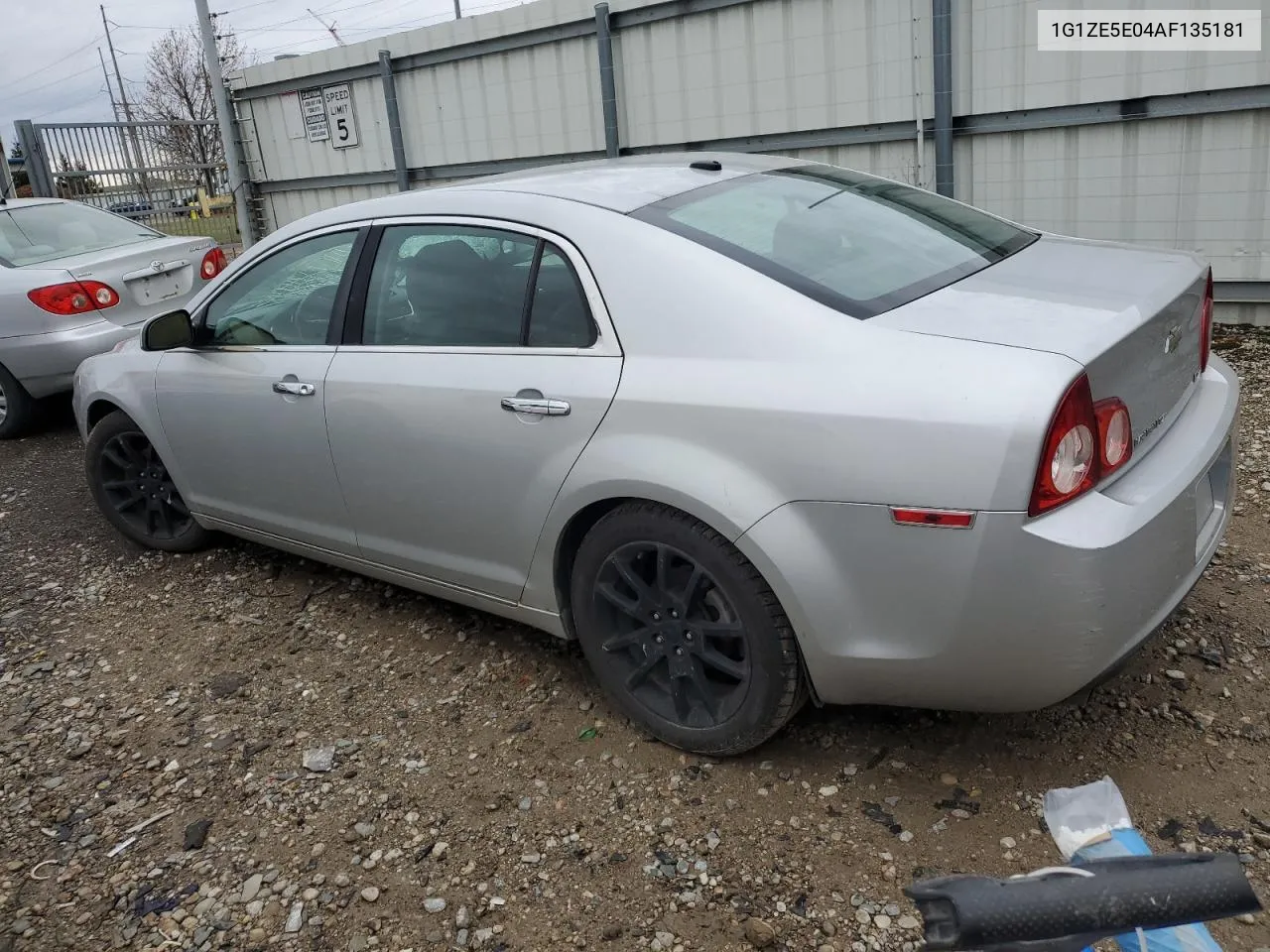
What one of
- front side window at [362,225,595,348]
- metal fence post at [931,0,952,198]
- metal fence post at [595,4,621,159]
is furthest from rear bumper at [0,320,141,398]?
metal fence post at [931,0,952,198]

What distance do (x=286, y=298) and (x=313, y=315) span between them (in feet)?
0.69

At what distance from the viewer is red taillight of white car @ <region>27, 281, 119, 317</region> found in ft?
21.1

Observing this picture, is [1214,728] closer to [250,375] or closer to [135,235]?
[250,375]

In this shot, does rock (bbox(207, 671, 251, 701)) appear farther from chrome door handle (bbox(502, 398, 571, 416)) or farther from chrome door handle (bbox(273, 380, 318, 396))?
chrome door handle (bbox(502, 398, 571, 416))

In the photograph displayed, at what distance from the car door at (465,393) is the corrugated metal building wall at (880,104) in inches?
187

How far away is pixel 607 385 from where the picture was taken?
267 centimetres

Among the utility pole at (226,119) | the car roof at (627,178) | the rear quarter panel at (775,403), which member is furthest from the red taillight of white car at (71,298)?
the utility pole at (226,119)

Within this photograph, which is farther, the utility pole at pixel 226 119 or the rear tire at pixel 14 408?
the utility pole at pixel 226 119

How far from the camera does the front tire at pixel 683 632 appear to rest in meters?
2.50

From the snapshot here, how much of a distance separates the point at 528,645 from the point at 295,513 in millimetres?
Answer: 999

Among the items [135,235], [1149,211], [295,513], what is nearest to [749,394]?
[295,513]

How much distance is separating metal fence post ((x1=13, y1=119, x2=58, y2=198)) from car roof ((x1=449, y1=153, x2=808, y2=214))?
10.7 metres

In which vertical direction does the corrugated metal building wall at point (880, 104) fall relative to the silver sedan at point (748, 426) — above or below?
above

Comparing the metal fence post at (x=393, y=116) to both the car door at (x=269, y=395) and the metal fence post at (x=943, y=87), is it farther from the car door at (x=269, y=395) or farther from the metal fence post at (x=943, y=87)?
the car door at (x=269, y=395)
